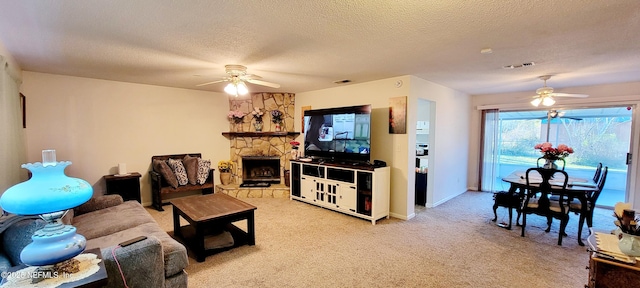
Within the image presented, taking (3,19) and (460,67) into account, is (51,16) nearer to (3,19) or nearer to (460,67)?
(3,19)

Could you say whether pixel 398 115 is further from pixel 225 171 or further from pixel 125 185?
pixel 125 185

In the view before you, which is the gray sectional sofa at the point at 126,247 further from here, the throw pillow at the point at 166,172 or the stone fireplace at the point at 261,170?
the stone fireplace at the point at 261,170

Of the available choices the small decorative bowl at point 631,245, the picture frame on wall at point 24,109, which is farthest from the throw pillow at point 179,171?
the small decorative bowl at point 631,245

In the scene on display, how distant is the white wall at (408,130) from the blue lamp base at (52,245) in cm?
377

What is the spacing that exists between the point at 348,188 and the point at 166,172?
3.12 meters

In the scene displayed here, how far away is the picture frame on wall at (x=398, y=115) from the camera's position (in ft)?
13.2

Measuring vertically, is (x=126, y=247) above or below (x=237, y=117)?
below

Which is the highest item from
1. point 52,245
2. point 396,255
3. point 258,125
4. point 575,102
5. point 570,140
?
point 575,102

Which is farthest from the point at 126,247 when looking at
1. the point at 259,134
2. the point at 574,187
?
the point at 574,187

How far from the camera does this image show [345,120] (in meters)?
4.45

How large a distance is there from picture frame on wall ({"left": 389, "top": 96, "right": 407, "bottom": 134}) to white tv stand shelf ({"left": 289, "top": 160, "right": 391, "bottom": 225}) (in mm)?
630

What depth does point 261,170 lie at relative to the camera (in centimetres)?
604

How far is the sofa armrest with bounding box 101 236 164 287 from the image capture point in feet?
5.28

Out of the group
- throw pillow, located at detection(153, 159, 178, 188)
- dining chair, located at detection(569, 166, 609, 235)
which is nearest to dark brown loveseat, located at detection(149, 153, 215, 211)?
throw pillow, located at detection(153, 159, 178, 188)
